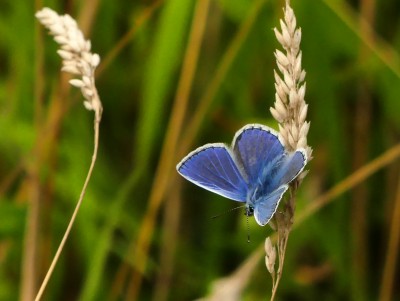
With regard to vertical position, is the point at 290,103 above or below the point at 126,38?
below

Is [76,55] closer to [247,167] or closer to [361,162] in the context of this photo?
[247,167]

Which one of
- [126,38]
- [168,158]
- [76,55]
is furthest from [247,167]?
[168,158]

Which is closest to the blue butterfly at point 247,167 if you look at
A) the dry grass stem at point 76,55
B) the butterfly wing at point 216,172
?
the butterfly wing at point 216,172

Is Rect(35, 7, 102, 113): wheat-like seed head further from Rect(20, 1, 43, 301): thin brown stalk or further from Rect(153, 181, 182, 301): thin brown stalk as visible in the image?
Rect(153, 181, 182, 301): thin brown stalk

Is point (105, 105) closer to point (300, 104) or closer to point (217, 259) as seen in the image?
point (217, 259)

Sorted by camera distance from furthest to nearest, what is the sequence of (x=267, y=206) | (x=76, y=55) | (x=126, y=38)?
(x=126, y=38), (x=76, y=55), (x=267, y=206)
